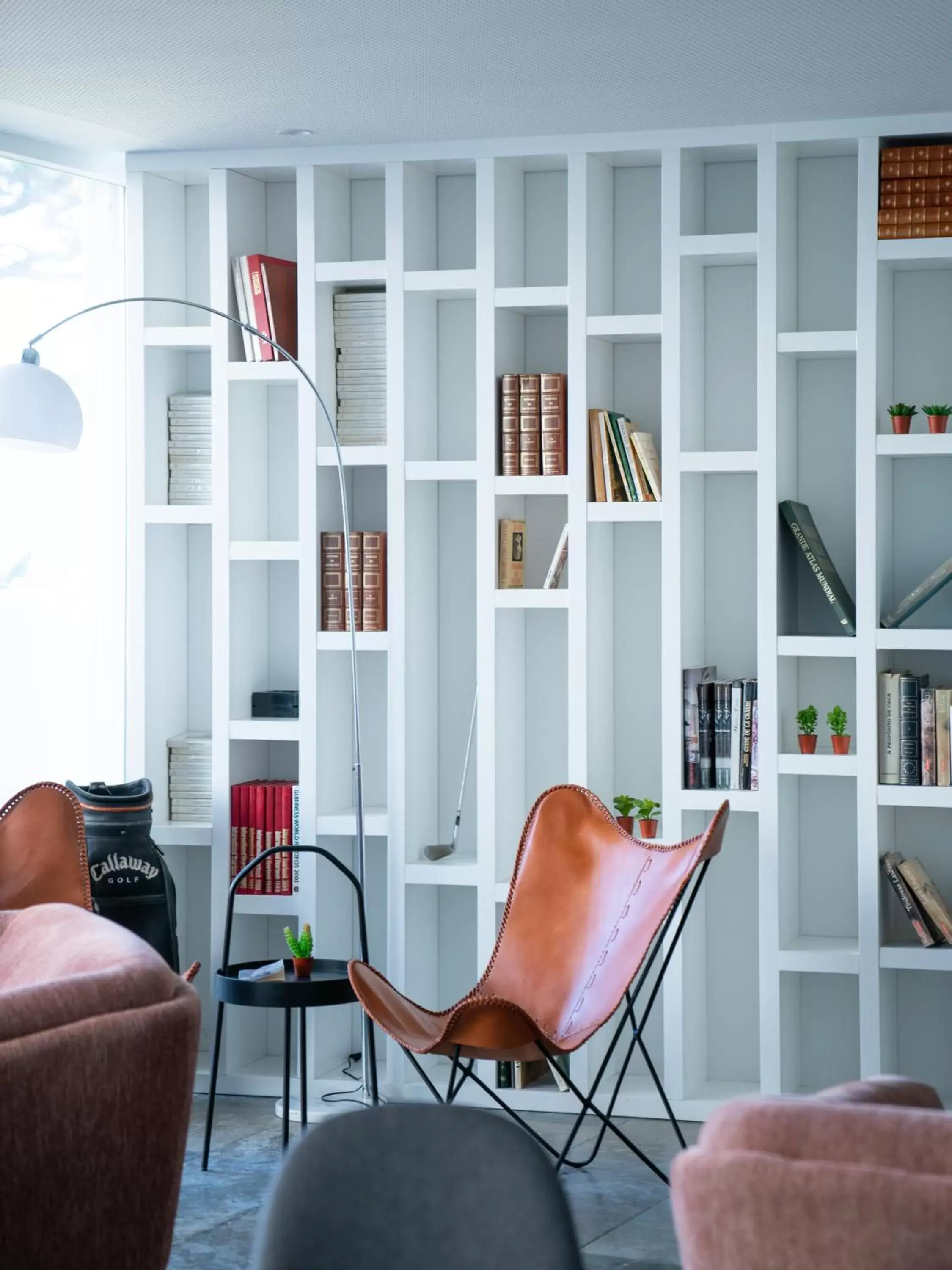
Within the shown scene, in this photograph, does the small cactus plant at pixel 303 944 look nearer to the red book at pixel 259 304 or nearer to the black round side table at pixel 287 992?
the black round side table at pixel 287 992

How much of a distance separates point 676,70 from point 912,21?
0.60 m

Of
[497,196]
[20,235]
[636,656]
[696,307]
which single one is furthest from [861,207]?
[20,235]

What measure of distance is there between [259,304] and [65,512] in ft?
2.86

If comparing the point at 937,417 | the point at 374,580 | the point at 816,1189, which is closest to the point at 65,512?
the point at 374,580

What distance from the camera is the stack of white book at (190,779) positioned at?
4.75 m

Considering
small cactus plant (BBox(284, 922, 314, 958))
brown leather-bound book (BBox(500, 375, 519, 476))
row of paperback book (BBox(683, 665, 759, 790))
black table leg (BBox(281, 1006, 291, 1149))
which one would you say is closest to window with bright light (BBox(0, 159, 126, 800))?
small cactus plant (BBox(284, 922, 314, 958))

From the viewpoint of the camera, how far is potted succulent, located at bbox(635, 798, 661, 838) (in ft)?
14.6

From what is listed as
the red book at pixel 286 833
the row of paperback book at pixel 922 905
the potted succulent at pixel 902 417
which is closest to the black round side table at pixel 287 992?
the red book at pixel 286 833

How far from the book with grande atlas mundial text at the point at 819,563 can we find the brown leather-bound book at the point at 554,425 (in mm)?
649

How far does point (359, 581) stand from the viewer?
462cm

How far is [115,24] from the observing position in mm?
3551

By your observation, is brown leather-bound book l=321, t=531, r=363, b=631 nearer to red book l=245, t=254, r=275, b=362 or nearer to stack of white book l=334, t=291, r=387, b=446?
stack of white book l=334, t=291, r=387, b=446

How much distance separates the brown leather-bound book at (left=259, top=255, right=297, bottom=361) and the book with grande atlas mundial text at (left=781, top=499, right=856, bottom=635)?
157 centimetres

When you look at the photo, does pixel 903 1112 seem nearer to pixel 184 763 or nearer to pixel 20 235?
pixel 184 763
